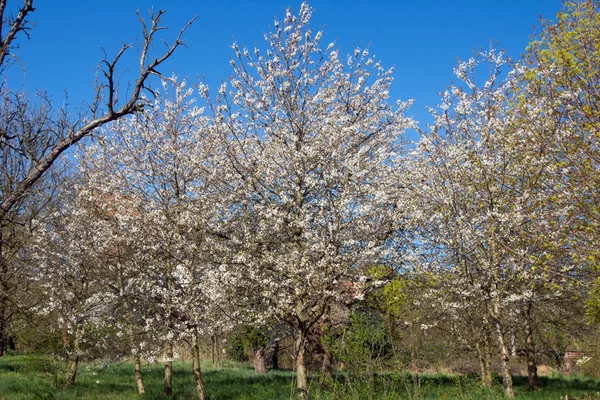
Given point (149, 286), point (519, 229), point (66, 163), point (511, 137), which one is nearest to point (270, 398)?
point (149, 286)

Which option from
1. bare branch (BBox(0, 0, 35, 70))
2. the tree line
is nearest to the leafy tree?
the tree line

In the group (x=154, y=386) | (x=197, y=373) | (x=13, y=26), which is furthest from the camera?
(x=154, y=386)

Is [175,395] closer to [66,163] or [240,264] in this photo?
[240,264]

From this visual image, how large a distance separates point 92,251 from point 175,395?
16.3 feet

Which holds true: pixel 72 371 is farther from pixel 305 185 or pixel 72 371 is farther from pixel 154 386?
pixel 305 185

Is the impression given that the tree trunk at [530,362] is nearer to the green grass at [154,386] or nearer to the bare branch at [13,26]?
the green grass at [154,386]

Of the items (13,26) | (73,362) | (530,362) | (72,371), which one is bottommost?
(530,362)

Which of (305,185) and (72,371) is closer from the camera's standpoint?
(305,185)

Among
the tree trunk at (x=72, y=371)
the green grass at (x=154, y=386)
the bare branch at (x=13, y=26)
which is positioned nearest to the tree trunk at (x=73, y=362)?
the tree trunk at (x=72, y=371)

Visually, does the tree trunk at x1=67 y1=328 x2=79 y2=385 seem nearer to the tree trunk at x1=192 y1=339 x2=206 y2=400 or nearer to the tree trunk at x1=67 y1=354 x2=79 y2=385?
the tree trunk at x1=67 y1=354 x2=79 y2=385

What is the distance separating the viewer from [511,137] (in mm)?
10547

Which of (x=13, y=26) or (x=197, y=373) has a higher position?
(x=13, y=26)

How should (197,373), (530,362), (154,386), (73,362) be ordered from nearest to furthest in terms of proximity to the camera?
1. (197,373)
2. (73,362)
3. (154,386)
4. (530,362)

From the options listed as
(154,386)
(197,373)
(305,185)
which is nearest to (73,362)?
A: (154,386)
